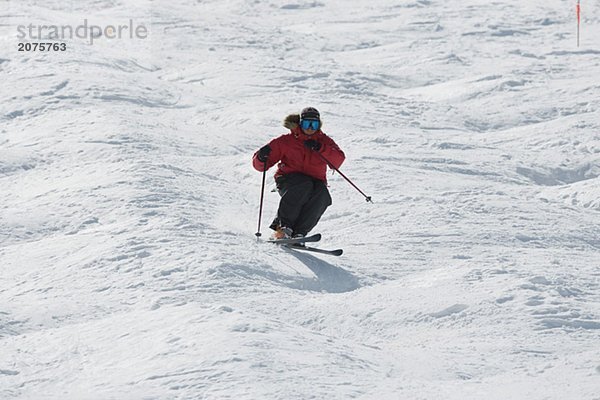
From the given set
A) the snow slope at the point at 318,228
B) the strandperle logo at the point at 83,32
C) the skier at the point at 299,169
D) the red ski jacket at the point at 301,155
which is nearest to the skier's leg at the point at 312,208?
the skier at the point at 299,169

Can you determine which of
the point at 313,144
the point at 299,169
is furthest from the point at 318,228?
the point at 313,144

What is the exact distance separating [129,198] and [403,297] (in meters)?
3.25

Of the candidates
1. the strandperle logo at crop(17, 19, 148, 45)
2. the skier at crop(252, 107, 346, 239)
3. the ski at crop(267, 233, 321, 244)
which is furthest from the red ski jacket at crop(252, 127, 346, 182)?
the strandperle logo at crop(17, 19, 148, 45)

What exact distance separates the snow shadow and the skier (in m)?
0.44

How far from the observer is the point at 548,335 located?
564 cm

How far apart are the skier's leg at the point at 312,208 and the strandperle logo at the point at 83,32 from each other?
1109cm

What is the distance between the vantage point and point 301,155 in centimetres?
776

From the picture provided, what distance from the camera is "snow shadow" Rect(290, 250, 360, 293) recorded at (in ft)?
22.4

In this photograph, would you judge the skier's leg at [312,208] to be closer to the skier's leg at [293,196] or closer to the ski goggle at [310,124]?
the skier's leg at [293,196]

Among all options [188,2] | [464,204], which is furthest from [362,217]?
[188,2]

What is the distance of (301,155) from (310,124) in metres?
0.31

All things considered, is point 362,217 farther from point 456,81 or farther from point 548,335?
point 456,81

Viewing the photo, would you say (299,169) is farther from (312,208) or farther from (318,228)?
(318,228)

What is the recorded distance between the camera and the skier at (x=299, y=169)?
7.66m
